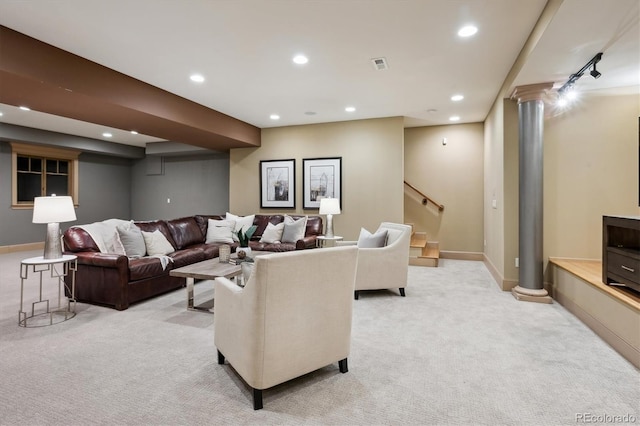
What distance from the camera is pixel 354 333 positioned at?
293 centimetres

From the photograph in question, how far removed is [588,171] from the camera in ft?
13.2

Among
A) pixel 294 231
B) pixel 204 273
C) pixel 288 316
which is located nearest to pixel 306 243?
pixel 294 231

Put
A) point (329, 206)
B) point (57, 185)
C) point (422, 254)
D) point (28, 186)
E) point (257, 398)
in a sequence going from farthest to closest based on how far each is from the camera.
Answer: point (57, 185) → point (28, 186) → point (422, 254) → point (329, 206) → point (257, 398)

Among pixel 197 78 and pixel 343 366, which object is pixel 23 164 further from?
pixel 343 366

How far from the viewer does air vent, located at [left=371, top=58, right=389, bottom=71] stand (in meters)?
3.57

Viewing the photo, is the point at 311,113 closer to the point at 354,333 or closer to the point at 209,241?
the point at 209,241

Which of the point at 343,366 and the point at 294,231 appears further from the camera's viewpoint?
the point at 294,231

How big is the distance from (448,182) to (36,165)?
9522mm

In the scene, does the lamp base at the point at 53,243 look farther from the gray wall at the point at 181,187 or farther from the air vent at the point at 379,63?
the gray wall at the point at 181,187

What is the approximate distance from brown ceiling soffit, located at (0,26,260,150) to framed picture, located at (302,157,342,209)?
1829 mm

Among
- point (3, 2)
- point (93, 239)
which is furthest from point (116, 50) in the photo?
point (93, 239)

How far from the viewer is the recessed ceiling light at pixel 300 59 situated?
3.50 meters

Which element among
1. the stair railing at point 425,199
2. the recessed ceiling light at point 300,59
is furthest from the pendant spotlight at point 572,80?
the stair railing at point 425,199

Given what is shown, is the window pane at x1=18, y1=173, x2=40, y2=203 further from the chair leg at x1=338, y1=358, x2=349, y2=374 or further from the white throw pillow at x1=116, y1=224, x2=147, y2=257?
the chair leg at x1=338, y1=358, x2=349, y2=374
